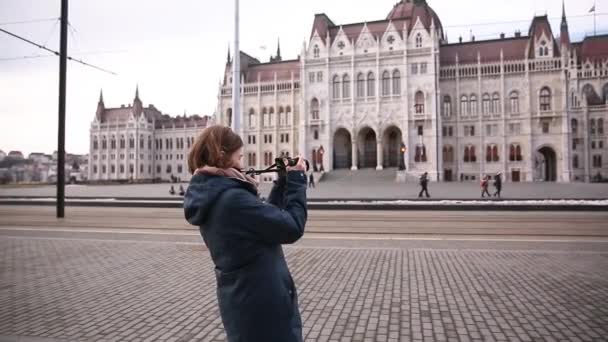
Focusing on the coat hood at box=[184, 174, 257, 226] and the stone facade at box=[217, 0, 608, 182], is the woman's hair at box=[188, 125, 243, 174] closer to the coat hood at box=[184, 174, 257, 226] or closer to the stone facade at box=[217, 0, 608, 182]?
the coat hood at box=[184, 174, 257, 226]

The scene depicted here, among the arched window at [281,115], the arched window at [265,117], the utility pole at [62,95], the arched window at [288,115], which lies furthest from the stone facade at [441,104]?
the utility pole at [62,95]

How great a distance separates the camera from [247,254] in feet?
7.06

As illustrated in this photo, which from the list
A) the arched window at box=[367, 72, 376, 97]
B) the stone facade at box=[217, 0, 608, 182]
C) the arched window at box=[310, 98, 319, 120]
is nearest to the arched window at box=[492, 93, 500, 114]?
the stone facade at box=[217, 0, 608, 182]

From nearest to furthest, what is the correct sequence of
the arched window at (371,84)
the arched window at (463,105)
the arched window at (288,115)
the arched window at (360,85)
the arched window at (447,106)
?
the arched window at (463,105)
the arched window at (371,84)
the arched window at (447,106)
the arched window at (360,85)
the arched window at (288,115)

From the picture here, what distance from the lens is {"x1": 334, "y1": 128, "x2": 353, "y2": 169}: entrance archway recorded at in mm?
60062

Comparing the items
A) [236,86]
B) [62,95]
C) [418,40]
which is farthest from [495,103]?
[62,95]

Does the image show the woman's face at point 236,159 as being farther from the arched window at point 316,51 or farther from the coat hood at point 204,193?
the arched window at point 316,51

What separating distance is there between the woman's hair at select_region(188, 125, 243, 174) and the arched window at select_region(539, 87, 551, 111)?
60.3 meters

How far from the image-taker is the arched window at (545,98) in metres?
53.3

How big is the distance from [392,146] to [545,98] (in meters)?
20.5

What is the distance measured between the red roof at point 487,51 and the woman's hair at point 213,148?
203 feet

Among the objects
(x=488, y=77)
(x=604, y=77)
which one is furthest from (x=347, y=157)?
(x=604, y=77)

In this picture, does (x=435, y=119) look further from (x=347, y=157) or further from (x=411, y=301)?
(x=411, y=301)

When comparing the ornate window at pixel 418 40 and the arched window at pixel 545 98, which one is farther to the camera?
the ornate window at pixel 418 40
